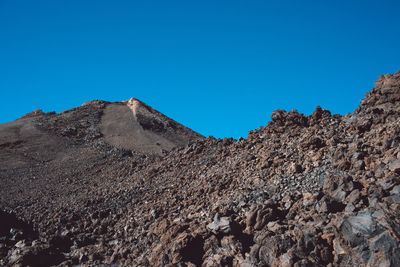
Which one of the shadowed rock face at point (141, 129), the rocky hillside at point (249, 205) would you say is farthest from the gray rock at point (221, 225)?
the shadowed rock face at point (141, 129)

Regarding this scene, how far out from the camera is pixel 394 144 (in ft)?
27.7

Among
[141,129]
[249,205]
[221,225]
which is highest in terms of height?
[141,129]

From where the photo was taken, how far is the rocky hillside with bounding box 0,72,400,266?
21.5 ft

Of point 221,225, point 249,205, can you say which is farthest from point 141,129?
point 221,225

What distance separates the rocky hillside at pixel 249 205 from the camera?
656cm

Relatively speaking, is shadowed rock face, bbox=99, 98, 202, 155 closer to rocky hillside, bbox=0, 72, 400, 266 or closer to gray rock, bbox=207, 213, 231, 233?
rocky hillside, bbox=0, 72, 400, 266

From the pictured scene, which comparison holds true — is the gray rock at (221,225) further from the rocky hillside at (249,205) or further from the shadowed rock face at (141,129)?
the shadowed rock face at (141,129)

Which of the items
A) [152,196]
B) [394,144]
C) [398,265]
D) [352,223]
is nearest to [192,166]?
[152,196]

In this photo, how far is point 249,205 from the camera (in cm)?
902

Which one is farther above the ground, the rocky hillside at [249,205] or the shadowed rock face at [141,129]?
the shadowed rock face at [141,129]

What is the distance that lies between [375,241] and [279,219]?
2.44 m

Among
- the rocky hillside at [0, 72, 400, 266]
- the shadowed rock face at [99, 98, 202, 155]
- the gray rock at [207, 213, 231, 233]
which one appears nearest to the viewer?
the rocky hillside at [0, 72, 400, 266]

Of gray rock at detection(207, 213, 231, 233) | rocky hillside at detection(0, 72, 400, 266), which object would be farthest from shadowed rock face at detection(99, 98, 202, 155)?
gray rock at detection(207, 213, 231, 233)

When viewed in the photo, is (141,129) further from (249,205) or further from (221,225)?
(221,225)
